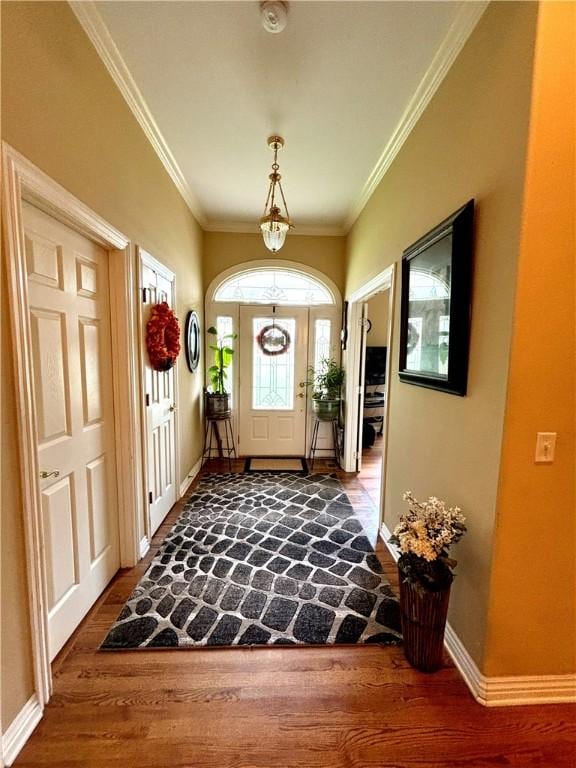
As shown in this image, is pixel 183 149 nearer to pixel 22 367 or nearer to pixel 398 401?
pixel 22 367

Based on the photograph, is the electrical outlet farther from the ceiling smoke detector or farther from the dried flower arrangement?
the ceiling smoke detector

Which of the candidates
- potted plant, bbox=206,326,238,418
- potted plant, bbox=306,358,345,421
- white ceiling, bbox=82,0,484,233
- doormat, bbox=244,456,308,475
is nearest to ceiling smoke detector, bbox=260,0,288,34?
white ceiling, bbox=82,0,484,233

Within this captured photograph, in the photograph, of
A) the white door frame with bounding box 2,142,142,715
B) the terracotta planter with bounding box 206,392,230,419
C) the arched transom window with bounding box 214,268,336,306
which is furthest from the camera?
the arched transom window with bounding box 214,268,336,306

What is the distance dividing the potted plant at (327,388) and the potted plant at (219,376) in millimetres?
1107

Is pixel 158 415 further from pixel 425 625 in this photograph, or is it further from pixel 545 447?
pixel 545 447

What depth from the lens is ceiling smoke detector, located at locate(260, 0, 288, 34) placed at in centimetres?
147

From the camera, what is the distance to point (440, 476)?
1.78 m

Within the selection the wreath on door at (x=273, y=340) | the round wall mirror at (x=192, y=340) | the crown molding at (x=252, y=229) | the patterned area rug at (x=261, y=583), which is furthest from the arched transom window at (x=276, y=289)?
the patterned area rug at (x=261, y=583)

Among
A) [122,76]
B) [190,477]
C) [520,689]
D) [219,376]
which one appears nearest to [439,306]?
[520,689]

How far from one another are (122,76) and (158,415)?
2.16m

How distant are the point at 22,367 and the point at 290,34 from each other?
1.99m

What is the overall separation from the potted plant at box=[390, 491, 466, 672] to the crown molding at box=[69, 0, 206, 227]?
276 cm

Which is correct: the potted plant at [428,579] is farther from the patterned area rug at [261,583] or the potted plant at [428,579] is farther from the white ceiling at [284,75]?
the white ceiling at [284,75]

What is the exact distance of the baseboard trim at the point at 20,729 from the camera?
46.0 inches
